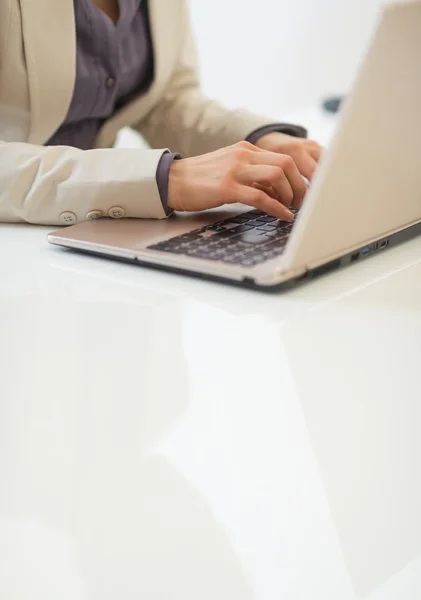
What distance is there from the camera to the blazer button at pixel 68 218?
0.90 metres

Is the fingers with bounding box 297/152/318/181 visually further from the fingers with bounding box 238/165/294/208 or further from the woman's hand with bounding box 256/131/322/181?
the fingers with bounding box 238/165/294/208

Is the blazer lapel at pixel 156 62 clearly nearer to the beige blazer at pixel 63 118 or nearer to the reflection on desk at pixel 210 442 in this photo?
the beige blazer at pixel 63 118

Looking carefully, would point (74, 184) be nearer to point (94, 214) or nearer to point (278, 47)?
point (94, 214)

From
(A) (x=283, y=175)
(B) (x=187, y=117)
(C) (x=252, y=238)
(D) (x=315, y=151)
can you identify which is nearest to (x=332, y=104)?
(B) (x=187, y=117)

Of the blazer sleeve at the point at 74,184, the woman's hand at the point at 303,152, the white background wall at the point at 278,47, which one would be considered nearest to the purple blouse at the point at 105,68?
the woman's hand at the point at 303,152

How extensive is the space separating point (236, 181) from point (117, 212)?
5.6 inches

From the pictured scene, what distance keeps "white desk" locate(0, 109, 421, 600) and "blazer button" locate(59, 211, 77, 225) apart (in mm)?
200

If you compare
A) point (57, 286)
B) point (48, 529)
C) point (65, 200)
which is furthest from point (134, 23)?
point (48, 529)

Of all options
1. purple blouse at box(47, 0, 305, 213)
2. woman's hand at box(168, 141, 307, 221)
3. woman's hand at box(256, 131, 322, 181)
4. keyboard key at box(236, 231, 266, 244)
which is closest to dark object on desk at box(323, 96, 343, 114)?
purple blouse at box(47, 0, 305, 213)

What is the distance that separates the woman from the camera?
34.1 inches

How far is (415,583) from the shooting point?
0.35m

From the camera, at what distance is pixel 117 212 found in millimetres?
887

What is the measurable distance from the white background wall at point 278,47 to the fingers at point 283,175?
61.3 inches

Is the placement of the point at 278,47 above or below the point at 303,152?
below
